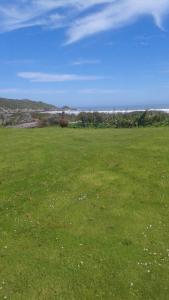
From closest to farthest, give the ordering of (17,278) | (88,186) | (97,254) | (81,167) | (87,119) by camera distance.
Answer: (17,278) < (97,254) < (88,186) < (81,167) < (87,119)

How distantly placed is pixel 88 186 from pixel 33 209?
3380 mm

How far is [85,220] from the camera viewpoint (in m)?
19.2

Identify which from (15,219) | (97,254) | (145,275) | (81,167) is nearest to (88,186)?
(81,167)

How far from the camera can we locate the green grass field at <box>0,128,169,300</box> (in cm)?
1506

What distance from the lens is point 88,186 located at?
22.5 metres

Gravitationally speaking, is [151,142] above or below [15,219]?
above

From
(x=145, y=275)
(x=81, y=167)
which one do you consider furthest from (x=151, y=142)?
(x=145, y=275)

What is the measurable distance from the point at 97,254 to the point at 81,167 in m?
8.87

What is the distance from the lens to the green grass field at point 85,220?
49.4ft

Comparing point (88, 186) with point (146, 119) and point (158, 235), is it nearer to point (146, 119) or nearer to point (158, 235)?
point (158, 235)

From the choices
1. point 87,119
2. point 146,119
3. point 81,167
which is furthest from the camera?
Answer: point 87,119

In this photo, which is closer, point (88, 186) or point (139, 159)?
point (88, 186)

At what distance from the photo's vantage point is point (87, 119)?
49.0m

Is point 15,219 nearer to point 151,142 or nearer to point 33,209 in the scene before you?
point 33,209
